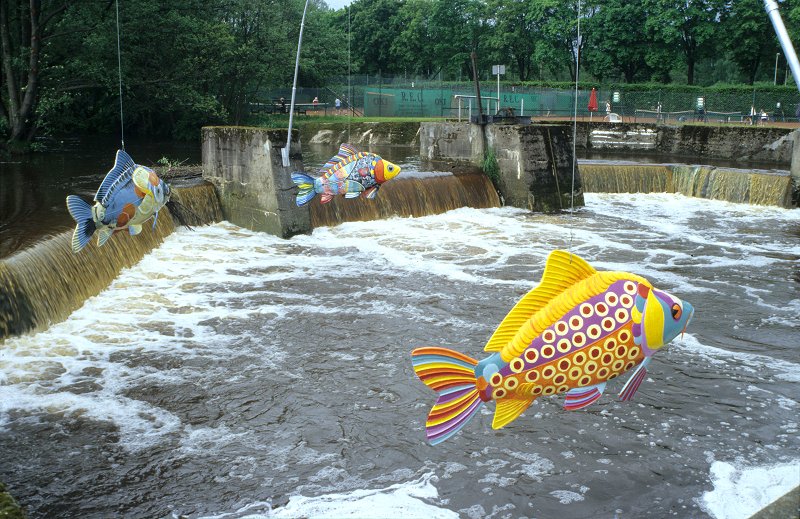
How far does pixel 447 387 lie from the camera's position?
5441 mm

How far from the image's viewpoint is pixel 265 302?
13.8 m

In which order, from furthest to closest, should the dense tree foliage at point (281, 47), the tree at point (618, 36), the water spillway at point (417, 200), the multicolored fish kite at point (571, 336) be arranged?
1. the tree at point (618, 36)
2. the dense tree foliage at point (281, 47)
3. the water spillway at point (417, 200)
4. the multicolored fish kite at point (571, 336)

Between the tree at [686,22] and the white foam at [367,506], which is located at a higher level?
the tree at [686,22]

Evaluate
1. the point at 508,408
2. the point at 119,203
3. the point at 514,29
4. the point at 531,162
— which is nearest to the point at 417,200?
the point at 531,162

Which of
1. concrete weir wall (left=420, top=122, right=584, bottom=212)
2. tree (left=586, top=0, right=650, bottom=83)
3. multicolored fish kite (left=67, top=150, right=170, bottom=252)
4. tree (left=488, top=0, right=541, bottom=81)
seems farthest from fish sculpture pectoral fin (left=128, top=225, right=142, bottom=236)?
tree (left=488, top=0, right=541, bottom=81)

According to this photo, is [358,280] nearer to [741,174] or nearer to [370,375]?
[370,375]

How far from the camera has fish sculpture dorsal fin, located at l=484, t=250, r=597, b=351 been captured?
18.5 feet

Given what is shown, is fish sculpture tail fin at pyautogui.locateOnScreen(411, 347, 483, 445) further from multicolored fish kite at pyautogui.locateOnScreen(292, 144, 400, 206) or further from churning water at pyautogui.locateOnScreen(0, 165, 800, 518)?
multicolored fish kite at pyautogui.locateOnScreen(292, 144, 400, 206)

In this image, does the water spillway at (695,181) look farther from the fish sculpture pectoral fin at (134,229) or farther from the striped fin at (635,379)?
the striped fin at (635,379)

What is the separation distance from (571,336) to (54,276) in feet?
30.3

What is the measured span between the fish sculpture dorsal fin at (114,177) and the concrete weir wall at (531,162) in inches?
649

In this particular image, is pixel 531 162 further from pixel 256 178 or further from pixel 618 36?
pixel 618 36

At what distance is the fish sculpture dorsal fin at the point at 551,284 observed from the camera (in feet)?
18.5

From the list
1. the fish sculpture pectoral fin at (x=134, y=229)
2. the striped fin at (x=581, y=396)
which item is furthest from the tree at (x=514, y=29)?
the striped fin at (x=581, y=396)
